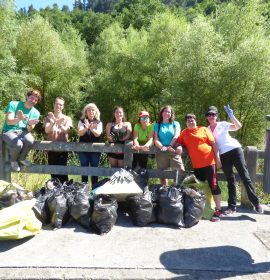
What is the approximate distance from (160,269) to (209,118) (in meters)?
2.61

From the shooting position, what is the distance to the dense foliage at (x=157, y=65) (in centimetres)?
1995

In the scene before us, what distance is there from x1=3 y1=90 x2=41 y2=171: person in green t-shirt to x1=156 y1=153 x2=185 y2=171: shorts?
2120 millimetres

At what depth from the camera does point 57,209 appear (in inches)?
198

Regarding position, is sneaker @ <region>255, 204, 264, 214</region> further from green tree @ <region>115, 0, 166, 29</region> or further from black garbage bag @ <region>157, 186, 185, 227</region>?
green tree @ <region>115, 0, 166, 29</region>

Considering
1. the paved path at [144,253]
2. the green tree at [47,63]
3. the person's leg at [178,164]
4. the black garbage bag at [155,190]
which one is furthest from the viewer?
the green tree at [47,63]

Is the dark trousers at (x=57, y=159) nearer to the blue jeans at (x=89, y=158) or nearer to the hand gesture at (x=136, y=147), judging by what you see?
the blue jeans at (x=89, y=158)

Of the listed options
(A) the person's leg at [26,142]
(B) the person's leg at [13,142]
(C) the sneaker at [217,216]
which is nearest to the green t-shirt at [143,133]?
(C) the sneaker at [217,216]

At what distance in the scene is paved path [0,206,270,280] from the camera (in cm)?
→ 400

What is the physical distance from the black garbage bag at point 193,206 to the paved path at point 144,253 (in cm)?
12

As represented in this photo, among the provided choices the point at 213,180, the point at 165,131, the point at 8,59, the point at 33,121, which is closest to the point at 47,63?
the point at 8,59

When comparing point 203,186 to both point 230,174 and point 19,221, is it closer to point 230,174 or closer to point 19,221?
point 230,174

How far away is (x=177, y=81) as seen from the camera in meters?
21.6

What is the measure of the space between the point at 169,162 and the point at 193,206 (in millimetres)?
1120

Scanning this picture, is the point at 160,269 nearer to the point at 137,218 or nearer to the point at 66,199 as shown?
the point at 137,218
